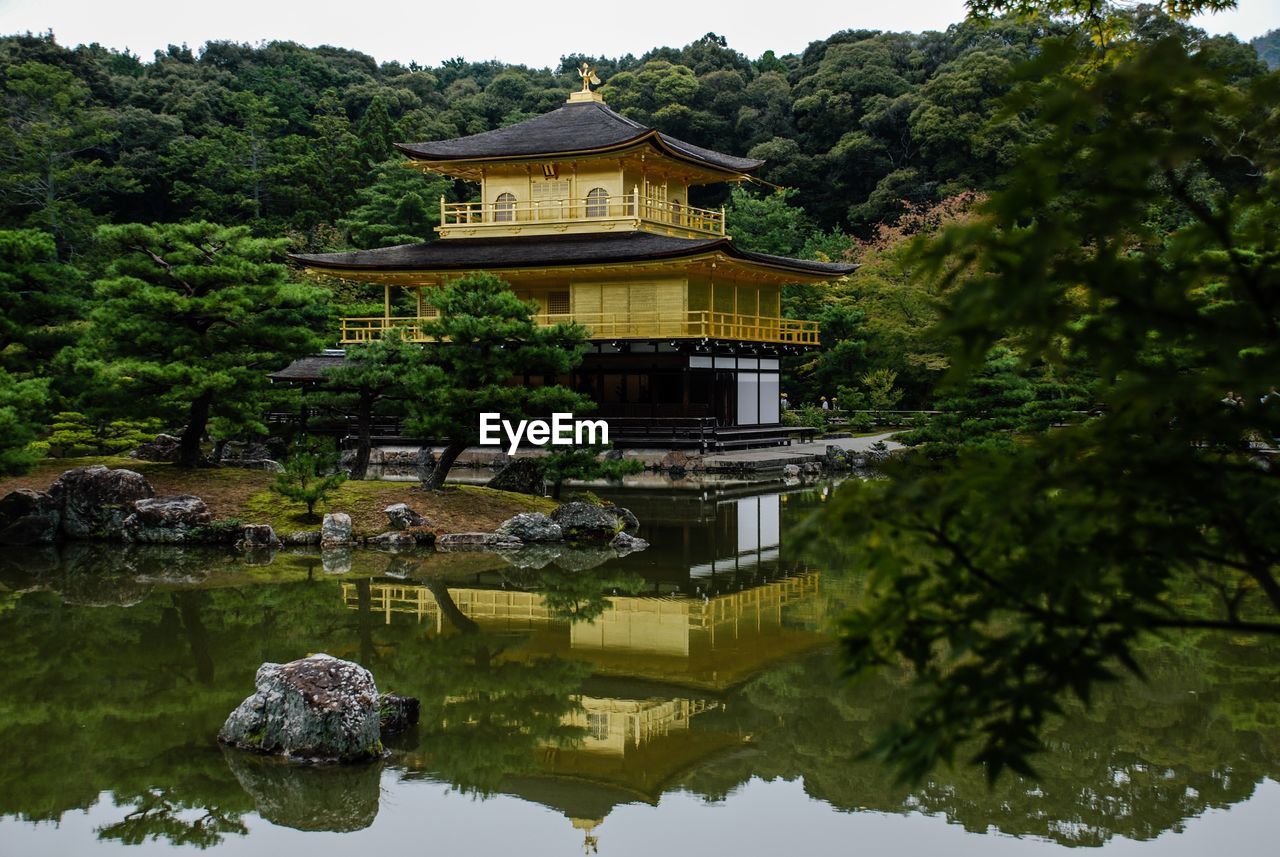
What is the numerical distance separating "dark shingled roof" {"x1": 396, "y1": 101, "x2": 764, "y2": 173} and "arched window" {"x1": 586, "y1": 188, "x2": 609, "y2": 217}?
4.14 feet

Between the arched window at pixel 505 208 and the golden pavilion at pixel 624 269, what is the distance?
0.11ft

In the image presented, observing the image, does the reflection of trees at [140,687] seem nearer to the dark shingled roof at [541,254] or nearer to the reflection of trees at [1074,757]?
the reflection of trees at [1074,757]

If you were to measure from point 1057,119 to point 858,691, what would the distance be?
6.06 meters

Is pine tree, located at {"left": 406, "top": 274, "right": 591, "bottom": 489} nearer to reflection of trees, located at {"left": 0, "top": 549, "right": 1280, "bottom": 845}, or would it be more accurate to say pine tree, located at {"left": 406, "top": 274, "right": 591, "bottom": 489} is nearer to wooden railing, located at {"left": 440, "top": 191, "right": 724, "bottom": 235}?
reflection of trees, located at {"left": 0, "top": 549, "right": 1280, "bottom": 845}

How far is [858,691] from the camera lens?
25.9 ft

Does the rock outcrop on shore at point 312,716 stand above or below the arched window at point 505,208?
below

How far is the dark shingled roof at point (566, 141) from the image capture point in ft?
87.7

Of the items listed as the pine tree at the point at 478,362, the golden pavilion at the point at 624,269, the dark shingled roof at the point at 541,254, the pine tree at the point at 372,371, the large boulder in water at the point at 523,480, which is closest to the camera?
the pine tree at the point at 478,362

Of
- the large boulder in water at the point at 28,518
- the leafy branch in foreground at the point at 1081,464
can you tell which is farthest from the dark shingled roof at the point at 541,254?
the leafy branch in foreground at the point at 1081,464

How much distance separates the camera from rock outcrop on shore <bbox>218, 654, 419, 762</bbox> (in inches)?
257

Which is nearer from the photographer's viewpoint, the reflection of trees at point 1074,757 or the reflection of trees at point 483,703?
the reflection of trees at point 1074,757

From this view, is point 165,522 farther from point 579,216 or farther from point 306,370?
point 579,216

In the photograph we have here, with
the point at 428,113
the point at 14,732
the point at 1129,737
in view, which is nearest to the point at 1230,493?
the point at 1129,737

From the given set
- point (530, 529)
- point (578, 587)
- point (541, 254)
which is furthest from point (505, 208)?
point (578, 587)
